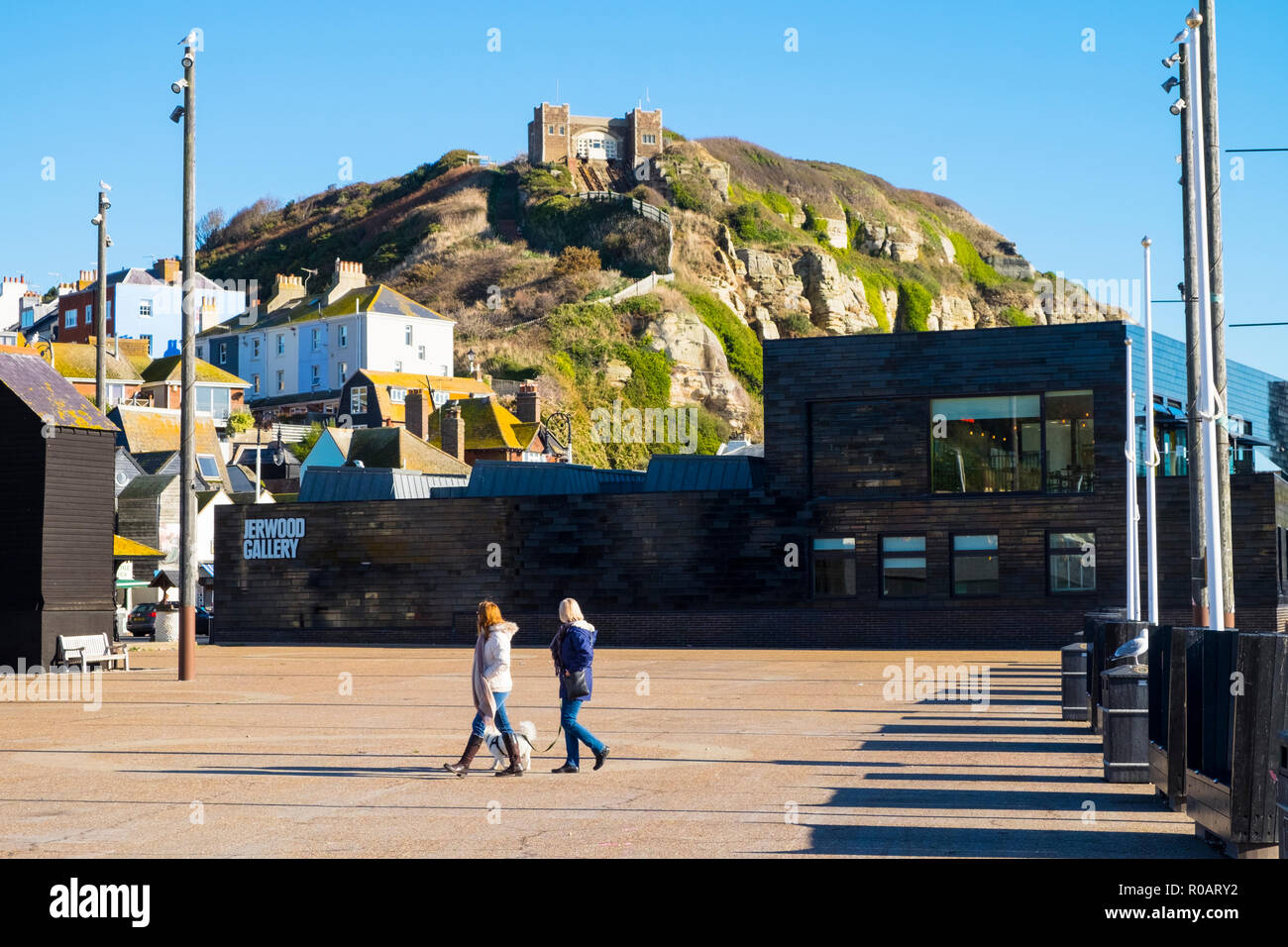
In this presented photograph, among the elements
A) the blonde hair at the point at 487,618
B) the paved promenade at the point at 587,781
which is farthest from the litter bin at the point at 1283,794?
the blonde hair at the point at 487,618

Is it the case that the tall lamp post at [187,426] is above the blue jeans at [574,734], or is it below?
above

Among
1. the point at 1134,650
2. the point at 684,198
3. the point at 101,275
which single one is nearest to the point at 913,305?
the point at 684,198

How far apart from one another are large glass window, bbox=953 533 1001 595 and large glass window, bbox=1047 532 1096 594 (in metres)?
1.43

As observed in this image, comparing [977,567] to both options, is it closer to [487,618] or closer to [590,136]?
[487,618]

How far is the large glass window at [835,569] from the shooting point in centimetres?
3966

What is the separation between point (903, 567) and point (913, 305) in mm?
111151

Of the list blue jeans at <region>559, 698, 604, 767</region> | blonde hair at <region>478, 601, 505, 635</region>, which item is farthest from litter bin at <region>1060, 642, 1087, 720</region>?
blonde hair at <region>478, 601, 505, 635</region>

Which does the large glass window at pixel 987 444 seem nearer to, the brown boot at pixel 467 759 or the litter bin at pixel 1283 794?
the brown boot at pixel 467 759

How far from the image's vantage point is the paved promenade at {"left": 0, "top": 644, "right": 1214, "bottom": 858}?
9.89 m

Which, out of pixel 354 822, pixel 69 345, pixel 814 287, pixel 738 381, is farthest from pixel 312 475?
pixel 814 287

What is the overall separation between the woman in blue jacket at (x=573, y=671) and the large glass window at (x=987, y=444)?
26758 millimetres

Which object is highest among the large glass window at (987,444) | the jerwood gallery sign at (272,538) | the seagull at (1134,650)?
the large glass window at (987,444)

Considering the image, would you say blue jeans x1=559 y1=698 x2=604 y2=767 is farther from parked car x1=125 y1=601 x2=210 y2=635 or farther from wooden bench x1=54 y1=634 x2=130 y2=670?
parked car x1=125 y1=601 x2=210 y2=635
